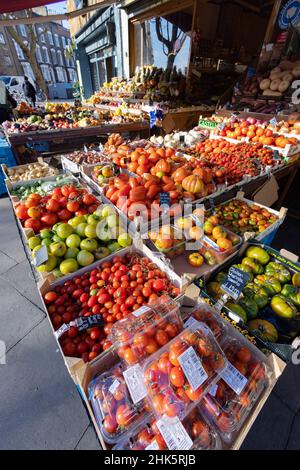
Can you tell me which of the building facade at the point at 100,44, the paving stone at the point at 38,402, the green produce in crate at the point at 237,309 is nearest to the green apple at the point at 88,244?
the paving stone at the point at 38,402

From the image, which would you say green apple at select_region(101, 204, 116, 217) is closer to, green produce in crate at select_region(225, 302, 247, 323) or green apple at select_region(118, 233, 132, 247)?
green apple at select_region(118, 233, 132, 247)

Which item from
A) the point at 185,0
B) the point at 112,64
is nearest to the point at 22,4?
the point at 185,0

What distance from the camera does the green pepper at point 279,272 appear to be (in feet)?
5.80

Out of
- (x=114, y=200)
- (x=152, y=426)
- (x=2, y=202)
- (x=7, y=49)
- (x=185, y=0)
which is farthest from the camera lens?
(x=7, y=49)

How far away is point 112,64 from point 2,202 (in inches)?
471

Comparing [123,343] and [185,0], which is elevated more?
[185,0]

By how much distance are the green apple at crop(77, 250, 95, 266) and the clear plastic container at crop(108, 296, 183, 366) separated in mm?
653

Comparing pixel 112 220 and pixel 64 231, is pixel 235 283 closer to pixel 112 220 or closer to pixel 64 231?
pixel 112 220

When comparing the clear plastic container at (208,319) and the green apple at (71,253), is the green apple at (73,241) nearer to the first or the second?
the green apple at (71,253)

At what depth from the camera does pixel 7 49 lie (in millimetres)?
30375

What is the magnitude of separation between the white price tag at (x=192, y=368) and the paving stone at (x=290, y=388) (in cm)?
125

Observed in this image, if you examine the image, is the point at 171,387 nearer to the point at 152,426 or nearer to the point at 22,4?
the point at 152,426

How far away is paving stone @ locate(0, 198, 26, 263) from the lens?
3338 mm

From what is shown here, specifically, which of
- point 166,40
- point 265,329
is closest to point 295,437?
point 265,329
